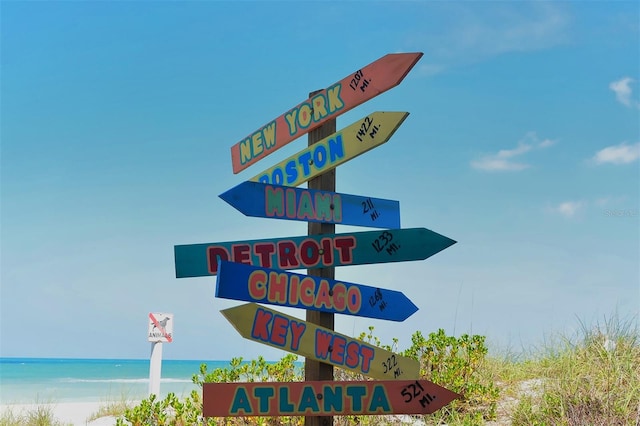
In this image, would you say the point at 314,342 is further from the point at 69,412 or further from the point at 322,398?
the point at 69,412

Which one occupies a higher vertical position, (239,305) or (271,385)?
(239,305)

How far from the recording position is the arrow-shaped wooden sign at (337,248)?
370cm

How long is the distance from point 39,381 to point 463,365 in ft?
85.1

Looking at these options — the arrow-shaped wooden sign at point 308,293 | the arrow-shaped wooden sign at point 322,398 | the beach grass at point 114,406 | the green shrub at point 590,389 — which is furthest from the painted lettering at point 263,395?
the beach grass at point 114,406

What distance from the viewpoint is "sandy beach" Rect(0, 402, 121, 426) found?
7547 mm

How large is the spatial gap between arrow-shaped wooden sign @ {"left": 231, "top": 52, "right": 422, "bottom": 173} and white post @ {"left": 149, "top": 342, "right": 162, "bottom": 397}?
218 inches

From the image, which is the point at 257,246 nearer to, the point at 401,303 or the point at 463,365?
the point at 401,303

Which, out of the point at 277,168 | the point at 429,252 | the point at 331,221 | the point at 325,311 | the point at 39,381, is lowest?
the point at 39,381

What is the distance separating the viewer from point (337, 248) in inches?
151

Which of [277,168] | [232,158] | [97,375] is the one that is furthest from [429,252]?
[97,375]

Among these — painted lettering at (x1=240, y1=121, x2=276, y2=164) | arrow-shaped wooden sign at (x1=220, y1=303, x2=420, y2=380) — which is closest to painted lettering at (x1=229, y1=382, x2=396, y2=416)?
arrow-shaped wooden sign at (x1=220, y1=303, x2=420, y2=380)

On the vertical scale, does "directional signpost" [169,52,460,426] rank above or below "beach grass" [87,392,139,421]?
above

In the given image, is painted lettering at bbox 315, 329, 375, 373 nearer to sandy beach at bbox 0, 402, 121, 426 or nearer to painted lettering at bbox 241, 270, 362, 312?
painted lettering at bbox 241, 270, 362, 312

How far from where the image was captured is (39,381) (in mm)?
27125
